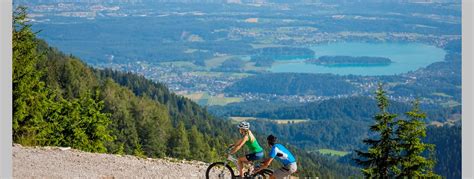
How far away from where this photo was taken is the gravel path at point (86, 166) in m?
18.7

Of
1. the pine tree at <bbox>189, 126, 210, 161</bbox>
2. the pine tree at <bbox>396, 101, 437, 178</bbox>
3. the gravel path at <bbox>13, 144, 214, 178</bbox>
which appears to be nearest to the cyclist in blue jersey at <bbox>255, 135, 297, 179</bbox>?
the gravel path at <bbox>13, 144, 214, 178</bbox>

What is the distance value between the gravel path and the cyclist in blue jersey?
494cm

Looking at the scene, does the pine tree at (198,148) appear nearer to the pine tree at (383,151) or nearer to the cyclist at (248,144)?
the pine tree at (383,151)

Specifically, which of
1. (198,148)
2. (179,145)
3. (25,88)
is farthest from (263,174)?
(198,148)

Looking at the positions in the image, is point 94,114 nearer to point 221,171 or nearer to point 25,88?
point 25,88

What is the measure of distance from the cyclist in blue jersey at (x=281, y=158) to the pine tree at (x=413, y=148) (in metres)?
10.5

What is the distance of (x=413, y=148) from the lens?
78.6 ft

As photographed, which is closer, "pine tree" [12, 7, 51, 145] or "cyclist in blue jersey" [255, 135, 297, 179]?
"cyclist in blue jersey" [255, 135, 297, 179]

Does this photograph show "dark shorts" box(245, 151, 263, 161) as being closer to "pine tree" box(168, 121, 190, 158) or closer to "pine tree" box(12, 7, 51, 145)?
"pine tree" box(12, 7, 51, 145)

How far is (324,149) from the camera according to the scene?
16738 cm

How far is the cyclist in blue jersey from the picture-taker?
13.9 m

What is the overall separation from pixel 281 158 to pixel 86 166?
318 inches

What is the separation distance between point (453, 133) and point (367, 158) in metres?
110
